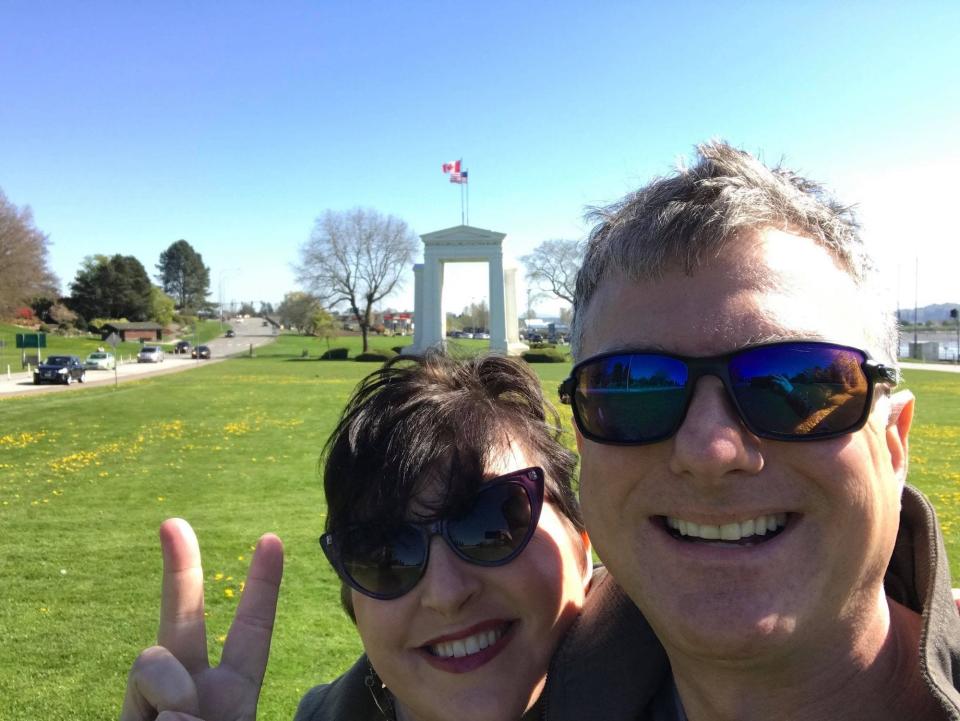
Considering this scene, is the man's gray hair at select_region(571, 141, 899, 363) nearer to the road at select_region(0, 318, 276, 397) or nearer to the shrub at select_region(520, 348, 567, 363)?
the road at select_region(0, 318, 276, 397)

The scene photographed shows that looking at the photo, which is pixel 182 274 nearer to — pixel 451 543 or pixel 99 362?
pixel 99 362

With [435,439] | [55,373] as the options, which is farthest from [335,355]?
[435,439]

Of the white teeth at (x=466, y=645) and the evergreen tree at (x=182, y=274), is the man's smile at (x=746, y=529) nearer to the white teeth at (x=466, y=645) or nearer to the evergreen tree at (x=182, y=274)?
the white teeth at (x=466, y=645)

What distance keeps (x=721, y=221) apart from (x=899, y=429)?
0.55m

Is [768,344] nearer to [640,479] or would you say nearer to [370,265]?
[640,479]

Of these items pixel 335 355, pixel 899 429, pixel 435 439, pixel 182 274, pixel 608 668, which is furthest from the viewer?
pixel 182 274

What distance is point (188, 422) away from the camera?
17219 millimetres

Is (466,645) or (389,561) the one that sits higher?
(389,561)

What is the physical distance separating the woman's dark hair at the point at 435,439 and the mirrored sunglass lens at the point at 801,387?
76cm

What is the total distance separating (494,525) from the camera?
1.67 meters

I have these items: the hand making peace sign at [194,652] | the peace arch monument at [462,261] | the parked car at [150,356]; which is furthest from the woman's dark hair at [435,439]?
the parked car at [150,356]

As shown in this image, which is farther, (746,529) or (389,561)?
(389,561)

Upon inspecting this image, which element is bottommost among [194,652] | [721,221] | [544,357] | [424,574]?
[544,357]

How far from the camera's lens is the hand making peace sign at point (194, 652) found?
152 centimetres
